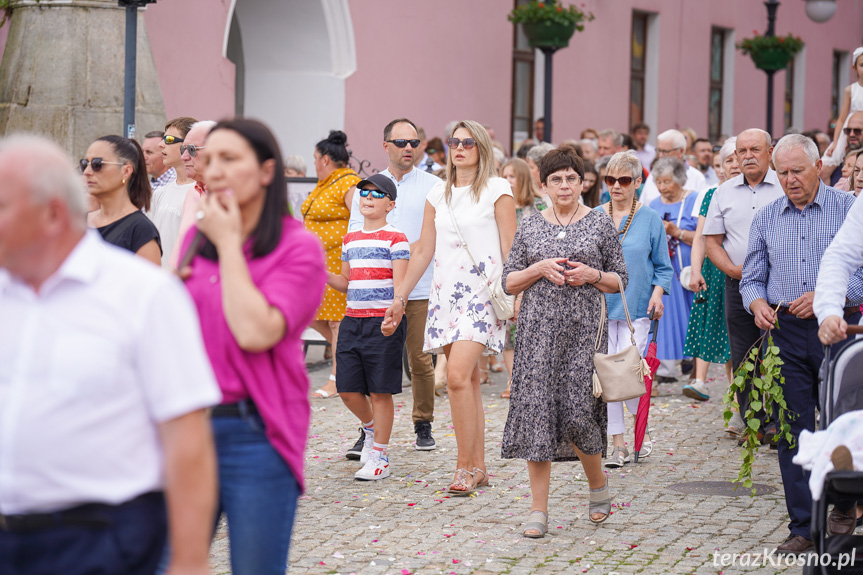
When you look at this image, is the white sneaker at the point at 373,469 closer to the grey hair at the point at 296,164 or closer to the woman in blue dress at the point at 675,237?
the woman in blue dress at the point at 675,237

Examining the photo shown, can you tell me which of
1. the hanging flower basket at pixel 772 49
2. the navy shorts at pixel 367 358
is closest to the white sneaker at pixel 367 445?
the navy shorts at pixel 367 358

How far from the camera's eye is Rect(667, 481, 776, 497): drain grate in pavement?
688 centimetres

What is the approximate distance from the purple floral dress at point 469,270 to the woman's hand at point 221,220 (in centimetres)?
387

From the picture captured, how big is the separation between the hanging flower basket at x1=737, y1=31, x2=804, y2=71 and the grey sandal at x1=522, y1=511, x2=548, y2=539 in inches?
701

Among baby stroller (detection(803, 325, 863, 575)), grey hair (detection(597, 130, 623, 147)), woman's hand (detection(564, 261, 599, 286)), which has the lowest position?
baby stroller (detection(803, 325, 863, 575))

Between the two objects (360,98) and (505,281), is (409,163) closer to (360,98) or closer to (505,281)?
(505,281)

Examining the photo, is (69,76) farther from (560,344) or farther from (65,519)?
(65,519)

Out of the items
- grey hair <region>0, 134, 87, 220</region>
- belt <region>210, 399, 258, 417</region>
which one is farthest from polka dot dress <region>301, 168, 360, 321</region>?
grey hair <region>0, 134, 87, 220</region>

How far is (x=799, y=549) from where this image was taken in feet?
18.2

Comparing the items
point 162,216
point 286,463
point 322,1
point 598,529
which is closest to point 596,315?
point 598,529

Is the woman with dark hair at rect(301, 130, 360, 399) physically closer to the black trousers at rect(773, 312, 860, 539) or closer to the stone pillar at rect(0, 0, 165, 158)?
the stone pillar at rect(0, 0, 165, 158)

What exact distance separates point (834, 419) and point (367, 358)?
3.26 m

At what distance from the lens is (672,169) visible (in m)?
10.6

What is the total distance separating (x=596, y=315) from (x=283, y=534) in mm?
3191
